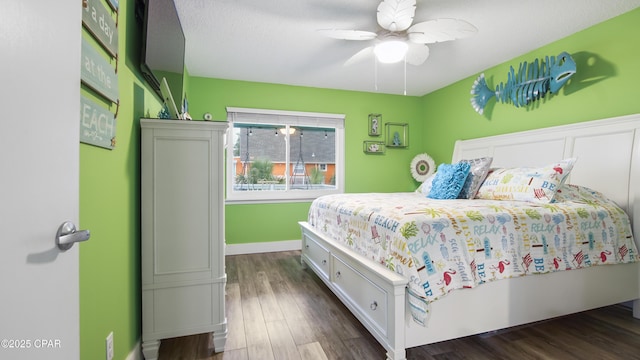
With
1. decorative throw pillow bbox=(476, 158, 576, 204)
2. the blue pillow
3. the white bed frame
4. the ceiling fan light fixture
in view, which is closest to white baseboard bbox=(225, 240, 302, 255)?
the white bed frame

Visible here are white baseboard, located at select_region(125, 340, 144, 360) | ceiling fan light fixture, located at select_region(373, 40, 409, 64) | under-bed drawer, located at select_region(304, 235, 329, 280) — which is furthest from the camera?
under-bed drawer, located at select_region(304, 235, 329, 280)

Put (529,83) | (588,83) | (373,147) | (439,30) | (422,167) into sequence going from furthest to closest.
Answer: (422,167) < (373,147) < (529,83) < (588,83) < (439,30)

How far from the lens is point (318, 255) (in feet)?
9.09

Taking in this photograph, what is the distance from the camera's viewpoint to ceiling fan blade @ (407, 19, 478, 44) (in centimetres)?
198

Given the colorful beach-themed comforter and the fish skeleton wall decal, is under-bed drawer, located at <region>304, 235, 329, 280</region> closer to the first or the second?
the colorful beach-themed comforter

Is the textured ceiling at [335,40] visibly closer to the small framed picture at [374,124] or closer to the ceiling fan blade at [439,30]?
the ceiling fan blade at [439,30]

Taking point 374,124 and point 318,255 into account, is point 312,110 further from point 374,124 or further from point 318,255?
point 318,255

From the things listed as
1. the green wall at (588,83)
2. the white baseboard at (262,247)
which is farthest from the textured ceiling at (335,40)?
the white baseboard at (262,247)

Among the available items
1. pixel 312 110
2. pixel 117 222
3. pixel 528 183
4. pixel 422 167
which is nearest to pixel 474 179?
pixel 528 183

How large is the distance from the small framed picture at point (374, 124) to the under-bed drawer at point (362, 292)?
2583 millimetres

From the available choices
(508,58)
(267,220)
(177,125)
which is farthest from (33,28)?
(508,58)

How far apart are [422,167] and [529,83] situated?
1.84 metres

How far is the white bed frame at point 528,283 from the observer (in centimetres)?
156

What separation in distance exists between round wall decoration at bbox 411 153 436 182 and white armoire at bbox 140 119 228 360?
3539mm
